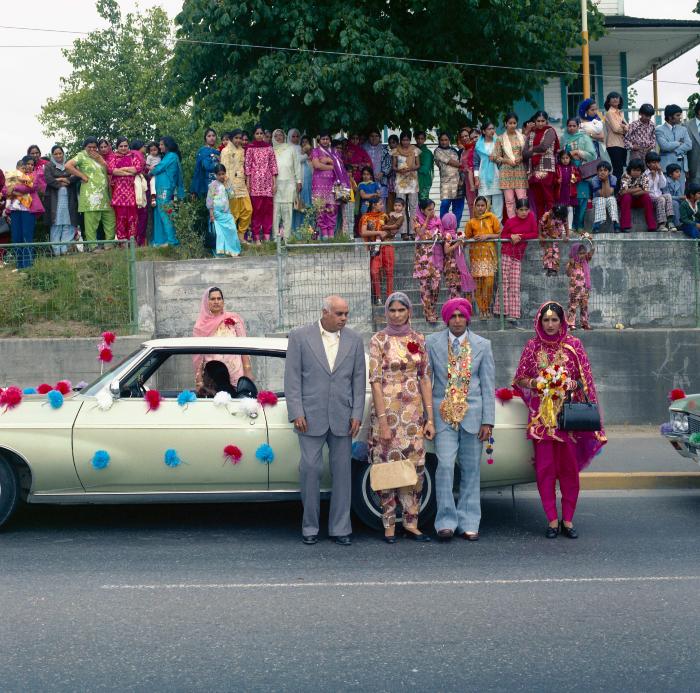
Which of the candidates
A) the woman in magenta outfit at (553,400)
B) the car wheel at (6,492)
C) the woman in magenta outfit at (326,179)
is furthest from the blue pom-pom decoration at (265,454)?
the woman in magenta outfit at (326,179)

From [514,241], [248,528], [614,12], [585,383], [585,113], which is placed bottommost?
[248,528]

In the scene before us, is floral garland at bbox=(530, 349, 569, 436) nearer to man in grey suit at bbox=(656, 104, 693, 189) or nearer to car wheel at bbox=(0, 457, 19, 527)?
car wheel at bbox=(0, 457, 19, 527)

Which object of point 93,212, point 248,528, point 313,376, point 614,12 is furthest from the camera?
point 614,12

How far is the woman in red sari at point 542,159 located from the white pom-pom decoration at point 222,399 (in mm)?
8506

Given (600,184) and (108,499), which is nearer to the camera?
(108,499)

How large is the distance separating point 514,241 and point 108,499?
7.36 meters

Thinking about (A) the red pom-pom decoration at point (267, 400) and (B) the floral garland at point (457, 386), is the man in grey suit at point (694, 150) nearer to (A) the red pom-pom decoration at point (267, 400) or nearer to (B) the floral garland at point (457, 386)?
(B) the floral garland at point (457, 386)

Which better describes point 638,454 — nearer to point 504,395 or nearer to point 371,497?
point 504,395

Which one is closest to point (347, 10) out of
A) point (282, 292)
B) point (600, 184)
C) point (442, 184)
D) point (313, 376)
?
point (442, 184)

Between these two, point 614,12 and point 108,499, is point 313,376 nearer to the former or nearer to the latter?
point 108,499

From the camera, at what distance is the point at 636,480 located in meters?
10.4

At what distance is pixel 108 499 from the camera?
8062mm

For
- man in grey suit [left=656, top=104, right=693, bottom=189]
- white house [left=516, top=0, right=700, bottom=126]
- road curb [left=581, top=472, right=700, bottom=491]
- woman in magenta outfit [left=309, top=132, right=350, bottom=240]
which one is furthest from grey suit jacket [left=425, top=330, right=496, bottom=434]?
white house [left=516, top=0, right=700, bottom=126]

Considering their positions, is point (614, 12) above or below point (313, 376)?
above
